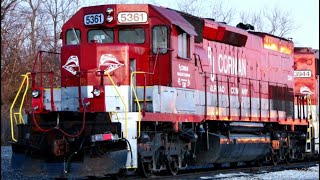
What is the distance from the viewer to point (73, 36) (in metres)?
12.9

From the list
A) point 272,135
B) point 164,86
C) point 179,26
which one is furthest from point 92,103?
point 272,135

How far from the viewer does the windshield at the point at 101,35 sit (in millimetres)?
12406

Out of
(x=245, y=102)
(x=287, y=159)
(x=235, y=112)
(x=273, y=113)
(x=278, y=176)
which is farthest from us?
(x=287, y=159)

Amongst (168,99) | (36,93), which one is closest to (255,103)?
(168,99)

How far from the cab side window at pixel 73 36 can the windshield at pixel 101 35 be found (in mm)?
318

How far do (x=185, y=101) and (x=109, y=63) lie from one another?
216 centimetres

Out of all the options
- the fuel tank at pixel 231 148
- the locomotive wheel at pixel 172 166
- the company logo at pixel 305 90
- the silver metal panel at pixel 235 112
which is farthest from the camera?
the company logo at pixel 305 90

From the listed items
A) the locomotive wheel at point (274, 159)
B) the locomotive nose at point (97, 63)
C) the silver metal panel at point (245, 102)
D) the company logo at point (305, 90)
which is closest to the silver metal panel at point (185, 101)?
the locomotive nose at point (97, 63)

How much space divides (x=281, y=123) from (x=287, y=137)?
28.2 inches

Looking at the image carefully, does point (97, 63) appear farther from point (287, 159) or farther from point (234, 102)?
point (287, 159)

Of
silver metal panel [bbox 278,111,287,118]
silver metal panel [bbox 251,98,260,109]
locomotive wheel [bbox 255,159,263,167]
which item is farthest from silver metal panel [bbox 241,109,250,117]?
silver metal panel [bbox 278,111,287,118]

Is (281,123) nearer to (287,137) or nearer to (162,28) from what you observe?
(287,137)

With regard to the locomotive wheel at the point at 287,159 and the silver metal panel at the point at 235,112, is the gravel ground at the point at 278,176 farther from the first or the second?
the locomotive wheel at the point at 287,159

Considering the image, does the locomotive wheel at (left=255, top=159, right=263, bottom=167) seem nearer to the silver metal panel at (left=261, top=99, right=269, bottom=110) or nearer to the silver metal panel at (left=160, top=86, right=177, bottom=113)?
the silver metal panel at (left=261, top=99, right=269, bottom=110)
